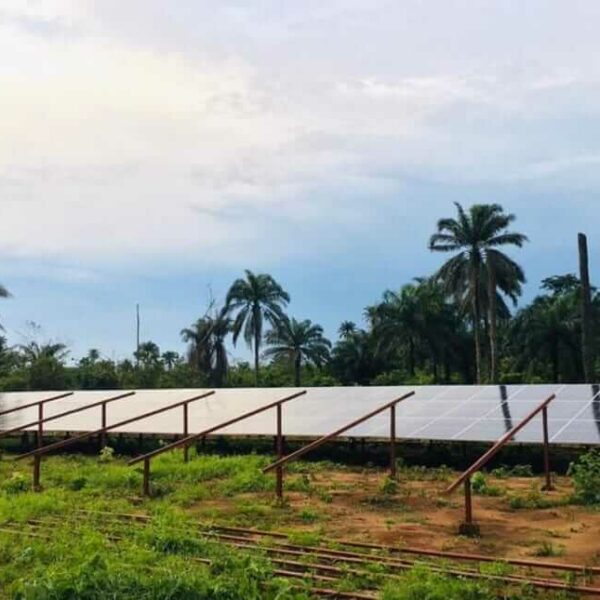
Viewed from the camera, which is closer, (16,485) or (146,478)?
(146,478)

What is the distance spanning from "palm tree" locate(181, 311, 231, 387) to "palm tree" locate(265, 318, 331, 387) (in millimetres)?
3512

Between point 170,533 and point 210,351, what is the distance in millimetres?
38346

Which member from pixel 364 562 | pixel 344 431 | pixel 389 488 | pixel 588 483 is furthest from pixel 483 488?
pixel 364 562

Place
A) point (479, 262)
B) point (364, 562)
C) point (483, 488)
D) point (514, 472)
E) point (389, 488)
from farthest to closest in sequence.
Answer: point (479, 262)
point (514, 472)
point (389, 488)
point (483, 488)
point (364, 562)

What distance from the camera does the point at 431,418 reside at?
48.2 feet

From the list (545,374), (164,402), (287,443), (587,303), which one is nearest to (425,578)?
(287,443)

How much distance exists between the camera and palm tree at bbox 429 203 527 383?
3944cm

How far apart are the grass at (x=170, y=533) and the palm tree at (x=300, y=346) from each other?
3359 centimetres

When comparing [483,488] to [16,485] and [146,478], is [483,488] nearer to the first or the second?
[146,478]

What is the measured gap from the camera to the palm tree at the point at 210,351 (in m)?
45.2

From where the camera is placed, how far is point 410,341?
153 ft

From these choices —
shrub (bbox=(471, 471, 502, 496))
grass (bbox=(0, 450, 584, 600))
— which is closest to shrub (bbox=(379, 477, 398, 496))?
grass (bbox=(0, 450, 584, 600))

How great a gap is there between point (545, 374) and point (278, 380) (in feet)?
55.6

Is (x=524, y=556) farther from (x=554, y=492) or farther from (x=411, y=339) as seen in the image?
(x=411, y=339)
